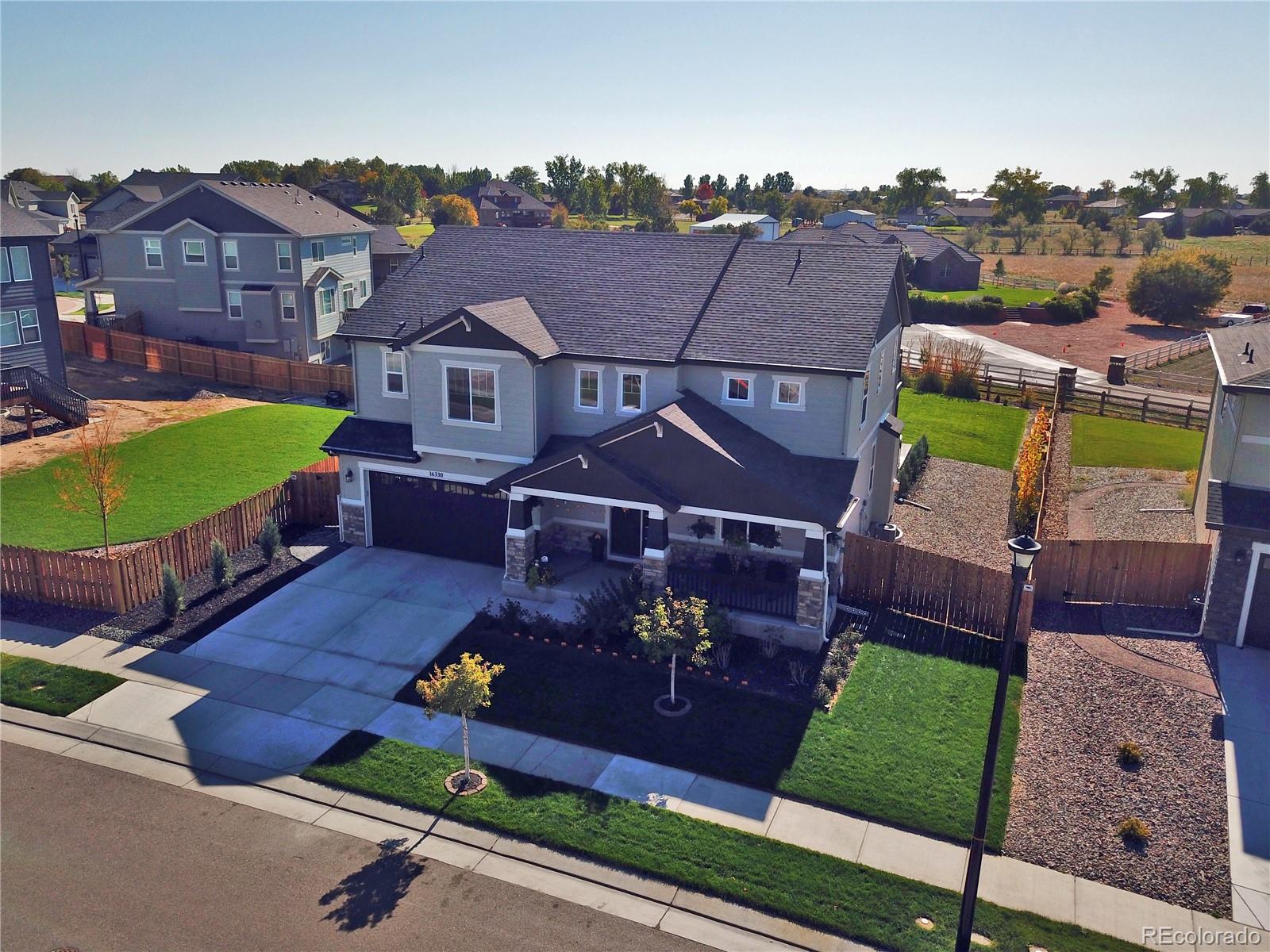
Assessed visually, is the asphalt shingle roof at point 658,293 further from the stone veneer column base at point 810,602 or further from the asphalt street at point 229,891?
the asphalt street at point 229,891

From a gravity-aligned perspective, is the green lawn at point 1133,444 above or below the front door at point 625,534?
below

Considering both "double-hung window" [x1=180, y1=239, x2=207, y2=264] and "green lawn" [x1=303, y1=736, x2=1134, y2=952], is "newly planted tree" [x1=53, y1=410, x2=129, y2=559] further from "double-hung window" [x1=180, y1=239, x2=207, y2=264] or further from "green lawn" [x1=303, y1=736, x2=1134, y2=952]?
"double-hung window" [x1=180, y1=239, x2=207, y2=264]

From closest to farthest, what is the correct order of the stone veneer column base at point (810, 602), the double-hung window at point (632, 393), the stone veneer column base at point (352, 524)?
the stone veneer column base at point (810, 602), the double-hung window at point (632, 393), the stone veneer column base at point (352, 524)

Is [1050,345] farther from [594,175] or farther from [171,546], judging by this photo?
[594,175]

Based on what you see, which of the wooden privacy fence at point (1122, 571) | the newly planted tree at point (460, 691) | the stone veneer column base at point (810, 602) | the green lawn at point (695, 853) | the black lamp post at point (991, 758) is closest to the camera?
the black lamp post at point (991, 758)

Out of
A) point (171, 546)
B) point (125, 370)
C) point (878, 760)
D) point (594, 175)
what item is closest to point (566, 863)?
point (878, 760)

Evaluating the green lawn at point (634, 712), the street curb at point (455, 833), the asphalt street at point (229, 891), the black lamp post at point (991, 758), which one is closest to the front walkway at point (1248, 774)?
the black lamp post at point (991, 758)

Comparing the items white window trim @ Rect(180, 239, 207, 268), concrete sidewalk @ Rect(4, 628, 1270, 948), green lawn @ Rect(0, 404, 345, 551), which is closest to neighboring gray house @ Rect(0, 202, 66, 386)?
green lawn @ Rect(0, 404, 345, 551)

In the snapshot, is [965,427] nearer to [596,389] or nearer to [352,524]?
[596,389]

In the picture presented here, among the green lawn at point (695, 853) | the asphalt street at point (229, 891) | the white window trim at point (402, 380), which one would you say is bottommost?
the asphalt street at point (229, 891)
